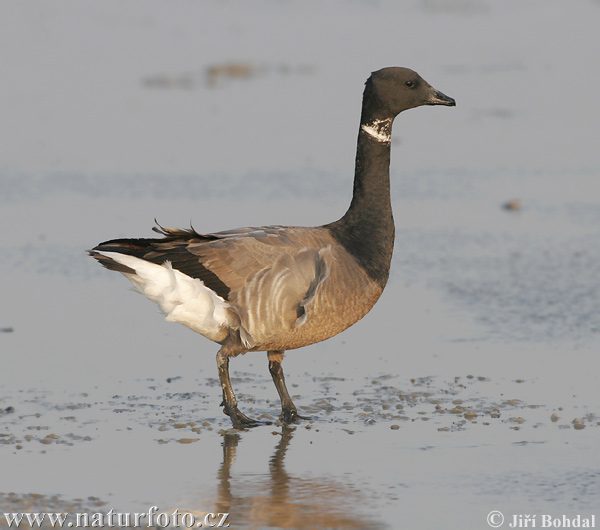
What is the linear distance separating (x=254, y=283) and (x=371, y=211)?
1082 mm

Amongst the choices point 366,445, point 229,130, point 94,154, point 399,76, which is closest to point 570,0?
point 229,130

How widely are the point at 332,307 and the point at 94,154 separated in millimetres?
8486

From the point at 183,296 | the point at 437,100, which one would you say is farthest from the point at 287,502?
the point at 437,100

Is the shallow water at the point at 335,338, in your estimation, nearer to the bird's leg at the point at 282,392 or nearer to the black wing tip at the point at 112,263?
the bird's leg at the point at 282,392

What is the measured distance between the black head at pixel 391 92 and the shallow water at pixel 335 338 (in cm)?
181

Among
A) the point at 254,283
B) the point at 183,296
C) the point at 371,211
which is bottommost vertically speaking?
the point at 183,296

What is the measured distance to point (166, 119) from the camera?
1659cm

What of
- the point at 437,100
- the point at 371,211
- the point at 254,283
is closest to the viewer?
the point at 254,283

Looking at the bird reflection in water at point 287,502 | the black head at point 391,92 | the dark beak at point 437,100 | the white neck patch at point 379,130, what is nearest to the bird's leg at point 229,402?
A: the bird reflection in water at point 287,502

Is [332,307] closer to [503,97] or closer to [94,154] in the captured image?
[94,154]

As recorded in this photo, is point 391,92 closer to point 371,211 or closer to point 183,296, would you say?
point 371,211

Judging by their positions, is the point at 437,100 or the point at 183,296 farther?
the point at 437,100

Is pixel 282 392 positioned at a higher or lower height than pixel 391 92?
lower

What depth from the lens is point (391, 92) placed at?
24.7 feet
